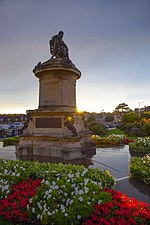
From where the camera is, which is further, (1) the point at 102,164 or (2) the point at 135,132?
(2) the point at 135,132

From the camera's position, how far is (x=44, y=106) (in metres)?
10.7

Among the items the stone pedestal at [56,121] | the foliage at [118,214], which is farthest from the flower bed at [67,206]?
the stone pedestal at [56,121]

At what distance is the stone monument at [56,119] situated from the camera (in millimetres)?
9078

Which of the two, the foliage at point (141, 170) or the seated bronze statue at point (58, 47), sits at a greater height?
the seated bronze statue at point (58, 47)

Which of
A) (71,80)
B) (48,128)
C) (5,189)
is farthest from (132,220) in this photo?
(71,80)

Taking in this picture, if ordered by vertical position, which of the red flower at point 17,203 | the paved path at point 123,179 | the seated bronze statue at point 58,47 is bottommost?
the paved path at point 123,179

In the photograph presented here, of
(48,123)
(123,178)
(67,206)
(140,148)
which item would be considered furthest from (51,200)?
(140,148)

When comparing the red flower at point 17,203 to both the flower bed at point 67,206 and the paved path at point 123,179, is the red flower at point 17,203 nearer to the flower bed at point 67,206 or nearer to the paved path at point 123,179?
the flower bed at point 67,206

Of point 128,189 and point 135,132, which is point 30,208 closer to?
point 128,189

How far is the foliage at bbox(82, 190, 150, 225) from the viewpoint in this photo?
310cm

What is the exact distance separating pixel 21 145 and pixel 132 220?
7791 millimetres

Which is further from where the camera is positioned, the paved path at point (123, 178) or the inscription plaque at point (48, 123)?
the inscription plaque at point (48, 123)

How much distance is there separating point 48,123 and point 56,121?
50cm

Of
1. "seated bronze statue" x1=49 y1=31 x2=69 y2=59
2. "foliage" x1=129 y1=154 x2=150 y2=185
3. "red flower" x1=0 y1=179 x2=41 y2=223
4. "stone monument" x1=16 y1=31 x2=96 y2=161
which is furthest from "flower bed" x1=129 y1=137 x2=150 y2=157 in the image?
"red flower" x1=0 y1=179 x2=41 y2=223
